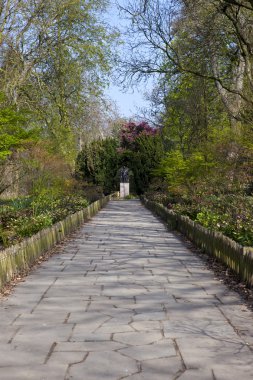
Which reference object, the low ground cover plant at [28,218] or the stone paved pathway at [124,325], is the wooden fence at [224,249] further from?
the low ground cover plant at [28,218]

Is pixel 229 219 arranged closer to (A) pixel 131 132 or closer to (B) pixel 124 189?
(B) pixel 124 189

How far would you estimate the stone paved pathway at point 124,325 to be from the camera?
162 inches

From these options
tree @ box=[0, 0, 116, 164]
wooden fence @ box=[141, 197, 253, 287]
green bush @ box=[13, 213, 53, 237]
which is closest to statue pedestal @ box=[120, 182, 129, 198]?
tree @ box=[0, 0, 116, 164]

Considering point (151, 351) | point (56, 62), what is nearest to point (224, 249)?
point (151, 351)

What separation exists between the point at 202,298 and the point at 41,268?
12.2ft

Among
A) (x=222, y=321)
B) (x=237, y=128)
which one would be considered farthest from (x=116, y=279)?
(x=237, y=128)

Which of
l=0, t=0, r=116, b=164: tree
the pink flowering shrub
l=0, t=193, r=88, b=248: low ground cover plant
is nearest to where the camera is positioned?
l=0, t=193, r=88, b=248: low ground cover plant

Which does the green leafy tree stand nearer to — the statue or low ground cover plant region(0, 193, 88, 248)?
the statue

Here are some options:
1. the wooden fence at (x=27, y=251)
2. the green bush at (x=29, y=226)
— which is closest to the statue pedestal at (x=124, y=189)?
the wooden fence at (x=27, y=251)

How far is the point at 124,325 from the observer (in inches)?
213

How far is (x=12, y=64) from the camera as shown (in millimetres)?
23172

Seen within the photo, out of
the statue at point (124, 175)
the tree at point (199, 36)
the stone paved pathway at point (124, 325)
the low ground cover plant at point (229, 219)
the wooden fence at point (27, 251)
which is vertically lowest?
the stone paved pathway at point (124, 325)

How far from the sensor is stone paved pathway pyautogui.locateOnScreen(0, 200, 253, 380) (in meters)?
4.11

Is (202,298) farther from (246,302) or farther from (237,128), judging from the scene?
(237,128)
